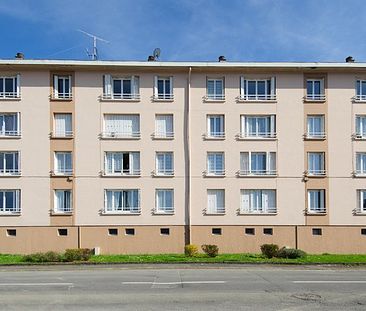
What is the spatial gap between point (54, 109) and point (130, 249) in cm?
1028

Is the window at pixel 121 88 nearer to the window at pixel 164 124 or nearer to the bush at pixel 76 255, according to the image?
the window at pixel 164 124

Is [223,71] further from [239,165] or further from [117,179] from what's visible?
[117,179]

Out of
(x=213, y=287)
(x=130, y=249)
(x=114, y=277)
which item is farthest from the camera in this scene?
(x=130, y=249)

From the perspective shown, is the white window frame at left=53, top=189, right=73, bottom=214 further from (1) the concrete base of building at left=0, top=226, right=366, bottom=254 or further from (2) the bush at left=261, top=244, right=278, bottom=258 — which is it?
(2) the bush at left=261, top=244, right=278, bottom=258

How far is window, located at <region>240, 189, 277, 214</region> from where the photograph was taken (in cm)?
3344

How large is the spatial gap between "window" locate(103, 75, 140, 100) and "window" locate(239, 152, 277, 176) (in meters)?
8.15

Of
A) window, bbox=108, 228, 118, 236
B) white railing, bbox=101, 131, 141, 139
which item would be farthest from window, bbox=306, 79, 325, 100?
window, bbox=108, 228, 118, 236

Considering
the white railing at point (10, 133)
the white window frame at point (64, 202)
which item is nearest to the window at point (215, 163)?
the white window frame at point (64, 202)

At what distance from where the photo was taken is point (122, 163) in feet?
109

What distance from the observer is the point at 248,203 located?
33.5 m

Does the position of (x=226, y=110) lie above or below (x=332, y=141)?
above

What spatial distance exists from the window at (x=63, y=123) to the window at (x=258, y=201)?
39.8 ft

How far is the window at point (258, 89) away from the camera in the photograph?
33.9 meters

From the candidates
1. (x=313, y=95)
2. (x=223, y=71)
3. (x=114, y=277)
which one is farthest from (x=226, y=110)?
(x=114, y=277)
